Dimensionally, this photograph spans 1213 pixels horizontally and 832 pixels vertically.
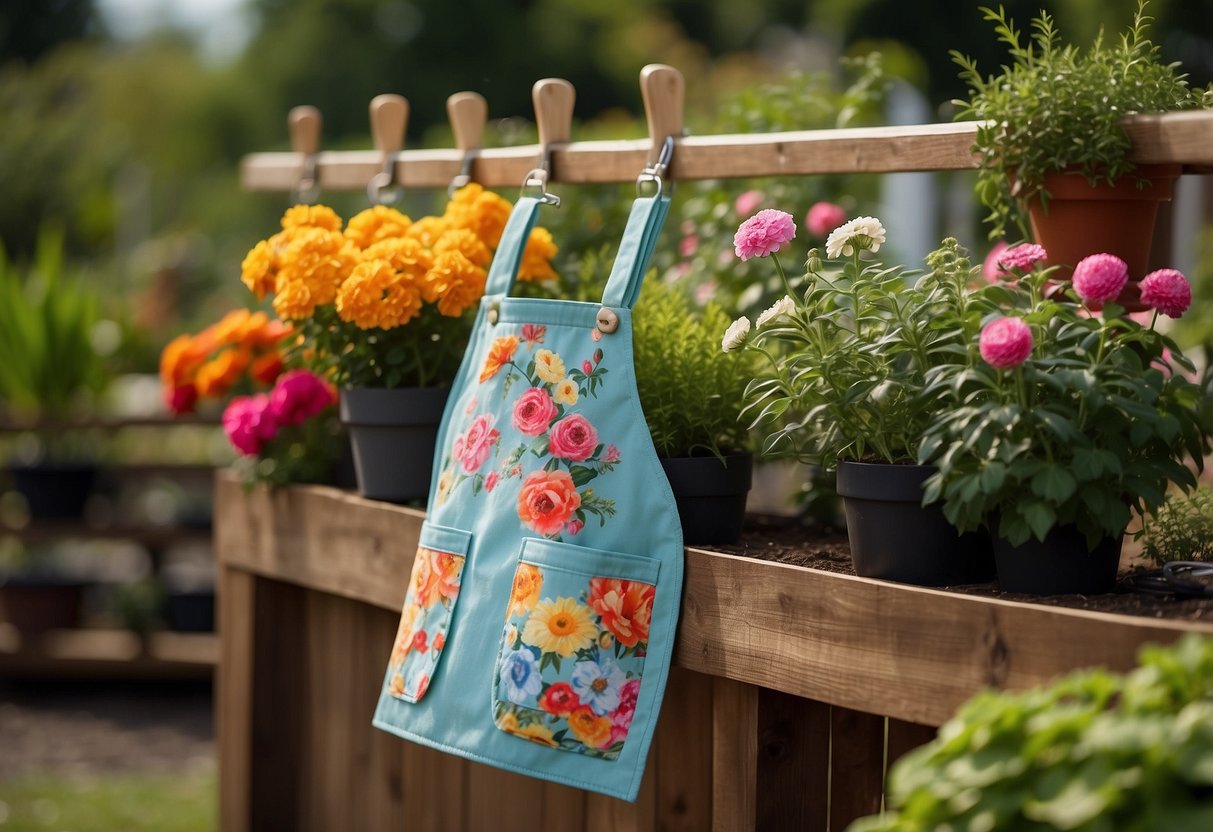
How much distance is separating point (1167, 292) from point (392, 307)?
1151 millimetres

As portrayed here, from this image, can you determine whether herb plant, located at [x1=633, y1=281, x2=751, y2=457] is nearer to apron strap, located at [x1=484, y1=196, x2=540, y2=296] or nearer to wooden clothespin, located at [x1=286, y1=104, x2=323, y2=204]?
apron strap, located at [x1=484, y1=196, x2=540, y2=296]

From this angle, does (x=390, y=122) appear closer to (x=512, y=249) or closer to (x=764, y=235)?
(x=512, y=249)

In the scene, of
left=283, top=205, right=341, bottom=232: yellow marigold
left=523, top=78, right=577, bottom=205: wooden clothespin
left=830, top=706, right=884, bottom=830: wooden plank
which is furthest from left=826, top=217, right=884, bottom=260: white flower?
left=283, top=205, right=341, bottom=232: yellow marigold

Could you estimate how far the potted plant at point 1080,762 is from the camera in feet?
3.28

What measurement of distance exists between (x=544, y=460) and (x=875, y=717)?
22.5 inches

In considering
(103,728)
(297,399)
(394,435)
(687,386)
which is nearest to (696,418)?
(687,386)

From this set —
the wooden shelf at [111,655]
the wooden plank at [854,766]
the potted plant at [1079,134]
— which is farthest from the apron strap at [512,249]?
the wooden shelf at [111,655]

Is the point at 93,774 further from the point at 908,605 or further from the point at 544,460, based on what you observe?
the point at 908,605

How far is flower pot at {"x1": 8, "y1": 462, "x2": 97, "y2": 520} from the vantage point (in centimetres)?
454

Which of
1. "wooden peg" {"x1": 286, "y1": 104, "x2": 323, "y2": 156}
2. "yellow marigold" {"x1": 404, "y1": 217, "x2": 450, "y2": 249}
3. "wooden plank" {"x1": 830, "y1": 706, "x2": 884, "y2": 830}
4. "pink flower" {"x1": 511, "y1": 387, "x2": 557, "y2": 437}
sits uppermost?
"wooden peg" {"x1": 286, "y1": 104, "x2": 323, "y2": 156}

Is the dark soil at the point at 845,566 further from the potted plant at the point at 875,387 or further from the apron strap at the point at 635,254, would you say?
the apron strap at the point at 635,254

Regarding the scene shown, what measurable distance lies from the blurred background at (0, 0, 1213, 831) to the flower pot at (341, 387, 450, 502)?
37 cm

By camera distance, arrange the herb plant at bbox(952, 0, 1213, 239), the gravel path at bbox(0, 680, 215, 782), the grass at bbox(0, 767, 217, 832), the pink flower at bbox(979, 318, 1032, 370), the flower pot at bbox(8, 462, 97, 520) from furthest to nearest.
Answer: the flower pot at bbox(8, 462, 97, 520), the gravel path at bbox(0, 680, 215, 782), the grass at bbox(0, 767, 217, 832), the herb plant at bbox(952, 0, 1213, 239), the pink flower at bbox(979, 318, 1032, 370)

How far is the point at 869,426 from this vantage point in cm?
160
